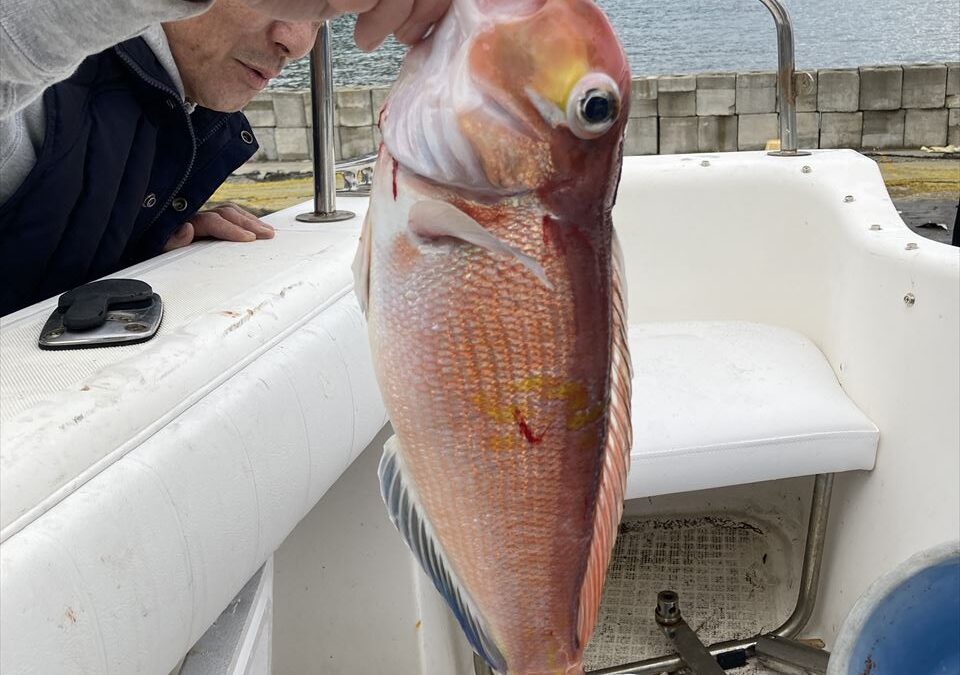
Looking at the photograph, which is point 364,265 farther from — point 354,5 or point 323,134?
point 323,134

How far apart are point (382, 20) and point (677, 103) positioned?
41.4ft

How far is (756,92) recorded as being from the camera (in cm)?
1252

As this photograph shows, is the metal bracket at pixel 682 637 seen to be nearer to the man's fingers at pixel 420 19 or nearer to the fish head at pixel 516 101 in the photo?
the fish head at pixel 516 101

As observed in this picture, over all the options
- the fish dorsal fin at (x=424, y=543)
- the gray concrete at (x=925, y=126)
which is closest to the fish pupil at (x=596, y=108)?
the fish dorsal fin at (x=424, y=543)

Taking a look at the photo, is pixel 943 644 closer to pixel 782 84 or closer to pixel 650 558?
pixel 650 558

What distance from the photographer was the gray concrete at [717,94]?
40.9 feet

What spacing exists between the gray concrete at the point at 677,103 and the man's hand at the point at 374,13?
12.5 metres

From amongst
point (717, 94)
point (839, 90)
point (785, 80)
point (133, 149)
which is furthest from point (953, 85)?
point (133, 149)

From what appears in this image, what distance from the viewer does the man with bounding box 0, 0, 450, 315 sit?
145 cm

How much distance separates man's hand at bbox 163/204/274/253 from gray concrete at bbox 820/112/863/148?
12.7m

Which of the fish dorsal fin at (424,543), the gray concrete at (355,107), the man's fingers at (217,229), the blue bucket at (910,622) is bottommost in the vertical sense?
the gray concrete at (355,107)

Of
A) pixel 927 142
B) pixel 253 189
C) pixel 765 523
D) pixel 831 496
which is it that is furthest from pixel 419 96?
pixel 927 142

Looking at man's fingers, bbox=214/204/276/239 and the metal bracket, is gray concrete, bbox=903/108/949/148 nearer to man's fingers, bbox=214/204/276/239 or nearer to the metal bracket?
the metal bracket

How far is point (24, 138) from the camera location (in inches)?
55.7
